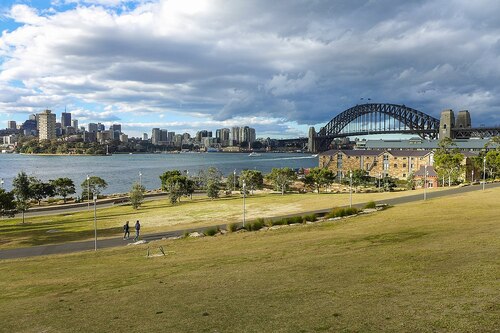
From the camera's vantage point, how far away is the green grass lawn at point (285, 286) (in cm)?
1131

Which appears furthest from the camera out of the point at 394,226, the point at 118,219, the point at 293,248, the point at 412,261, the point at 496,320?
the point at 118,219

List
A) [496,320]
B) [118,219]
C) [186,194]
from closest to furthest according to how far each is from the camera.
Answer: [496,320] < [118,219] < [186,194]

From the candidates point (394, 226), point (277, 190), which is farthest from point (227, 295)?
point (277, 190)

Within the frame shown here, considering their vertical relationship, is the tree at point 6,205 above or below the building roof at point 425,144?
below

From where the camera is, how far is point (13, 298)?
17859 millimetres

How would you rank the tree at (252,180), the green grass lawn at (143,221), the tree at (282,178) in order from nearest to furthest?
the green grass lawn at (143,221) → the tree at (282,178) → the tree at (252,180)

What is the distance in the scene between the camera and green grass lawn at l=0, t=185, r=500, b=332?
37.1 feet

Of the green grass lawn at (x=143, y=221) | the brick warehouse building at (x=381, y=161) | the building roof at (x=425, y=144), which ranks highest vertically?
the building roof at (x=425, y=144)

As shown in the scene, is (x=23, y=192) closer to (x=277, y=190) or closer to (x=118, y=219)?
(x=118, y=219)

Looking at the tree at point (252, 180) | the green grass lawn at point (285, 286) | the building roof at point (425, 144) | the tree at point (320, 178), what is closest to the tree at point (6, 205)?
the green grass lawn at point (285, 286)

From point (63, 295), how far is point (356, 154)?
5080 inches

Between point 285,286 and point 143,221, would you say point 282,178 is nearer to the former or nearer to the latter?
point 143,221

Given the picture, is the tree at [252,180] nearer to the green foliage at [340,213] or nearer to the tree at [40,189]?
the tree at [40,189]

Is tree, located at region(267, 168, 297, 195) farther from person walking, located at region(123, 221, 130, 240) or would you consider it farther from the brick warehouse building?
person walking, located at region(123, 221, 130, 240)
